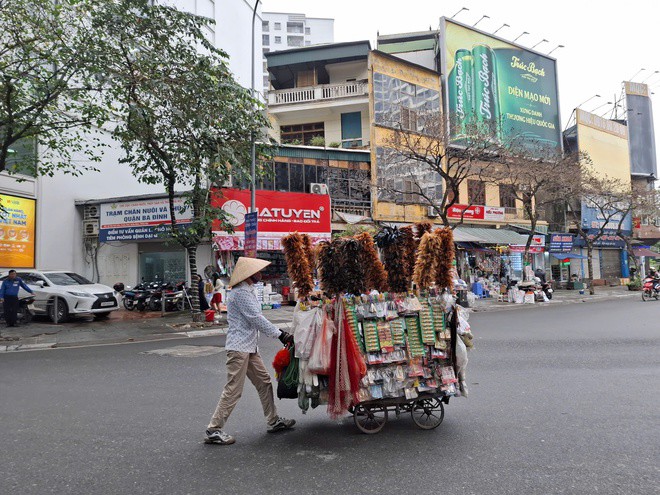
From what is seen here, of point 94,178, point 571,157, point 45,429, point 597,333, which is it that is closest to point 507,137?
point 571,157

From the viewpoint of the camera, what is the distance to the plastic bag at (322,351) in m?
4.45

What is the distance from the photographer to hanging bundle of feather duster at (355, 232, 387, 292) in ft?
16.2

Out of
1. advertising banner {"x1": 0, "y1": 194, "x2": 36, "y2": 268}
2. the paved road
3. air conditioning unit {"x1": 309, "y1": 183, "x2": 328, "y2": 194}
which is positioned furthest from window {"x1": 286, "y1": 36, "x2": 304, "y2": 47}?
the paved road

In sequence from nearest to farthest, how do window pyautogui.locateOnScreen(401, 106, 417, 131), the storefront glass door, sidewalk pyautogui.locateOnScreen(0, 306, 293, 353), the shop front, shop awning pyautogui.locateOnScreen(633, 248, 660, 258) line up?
sidewalk pyautogui.locateOnScreen(0, 306, 293, 353) → the shop front → the storefront glass door → window pyautogui.locateOnScreen(401, 106, 417, 131) → shop awning pyautogui.locateOnScreen(633, 248, 660, 258)

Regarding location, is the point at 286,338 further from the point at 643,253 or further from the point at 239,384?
the point at 643,253

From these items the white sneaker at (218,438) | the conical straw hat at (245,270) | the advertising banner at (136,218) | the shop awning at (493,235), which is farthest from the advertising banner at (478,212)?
→ the white sneaker at (218,438)

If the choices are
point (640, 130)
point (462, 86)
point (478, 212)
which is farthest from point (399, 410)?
point (640, 130)

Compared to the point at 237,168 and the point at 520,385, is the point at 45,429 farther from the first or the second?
the point at 237,168

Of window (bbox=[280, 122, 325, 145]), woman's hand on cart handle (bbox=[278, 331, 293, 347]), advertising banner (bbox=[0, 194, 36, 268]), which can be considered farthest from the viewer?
window (bbox=[280, 122, 325, 145])

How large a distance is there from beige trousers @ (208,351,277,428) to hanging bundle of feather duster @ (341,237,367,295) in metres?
1.11

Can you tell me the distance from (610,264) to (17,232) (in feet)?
134

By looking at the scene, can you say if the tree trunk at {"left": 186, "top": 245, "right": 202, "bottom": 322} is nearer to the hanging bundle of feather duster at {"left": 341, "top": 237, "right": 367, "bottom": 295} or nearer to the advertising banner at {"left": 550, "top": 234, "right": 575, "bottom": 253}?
the hanging bundle of feather duster at {"left": 341, "top": 237, "right": 367, "bottom": 295}

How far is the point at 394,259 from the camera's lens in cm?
501

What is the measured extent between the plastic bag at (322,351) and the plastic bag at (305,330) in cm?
5
